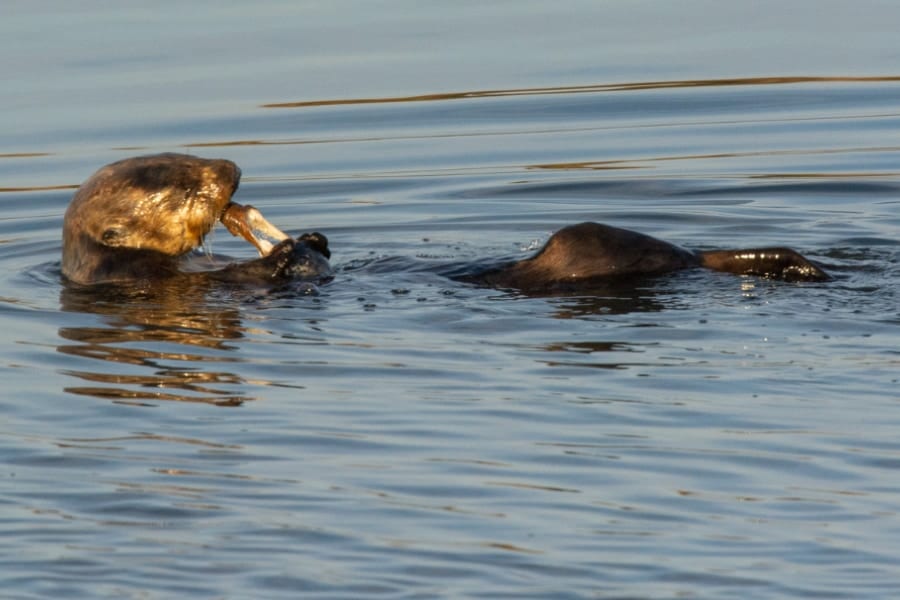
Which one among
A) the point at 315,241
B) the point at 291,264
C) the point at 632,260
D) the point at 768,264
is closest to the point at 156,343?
the point at 291,264

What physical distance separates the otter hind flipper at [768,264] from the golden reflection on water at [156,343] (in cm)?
211

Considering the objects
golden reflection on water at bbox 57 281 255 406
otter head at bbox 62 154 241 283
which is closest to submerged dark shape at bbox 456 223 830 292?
golden reflection on water at bbox 57 281 255 406

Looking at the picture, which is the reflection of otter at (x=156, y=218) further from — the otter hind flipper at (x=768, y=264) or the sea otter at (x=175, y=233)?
the otter hind flipper at (x=768, y=264)

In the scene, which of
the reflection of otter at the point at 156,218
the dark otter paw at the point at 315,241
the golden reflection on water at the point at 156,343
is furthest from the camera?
the reflection of otter at the point at 156,218

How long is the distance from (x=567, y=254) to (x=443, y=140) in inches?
199

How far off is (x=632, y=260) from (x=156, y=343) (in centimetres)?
207

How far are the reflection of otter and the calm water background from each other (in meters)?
0.31

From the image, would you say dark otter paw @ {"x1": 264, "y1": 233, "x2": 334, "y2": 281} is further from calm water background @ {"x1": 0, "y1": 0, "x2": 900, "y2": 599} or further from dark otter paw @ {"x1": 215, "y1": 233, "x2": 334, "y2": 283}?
calm water background @ {"x1": 0, "y1": 0, "x2": 900, "y2": 599}

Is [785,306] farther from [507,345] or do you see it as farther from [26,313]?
[26,313]

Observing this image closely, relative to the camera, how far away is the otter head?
8461 millimetres

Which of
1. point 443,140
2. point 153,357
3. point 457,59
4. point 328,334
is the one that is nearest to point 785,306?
point 328,334

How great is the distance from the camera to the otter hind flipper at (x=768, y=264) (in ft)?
25.0

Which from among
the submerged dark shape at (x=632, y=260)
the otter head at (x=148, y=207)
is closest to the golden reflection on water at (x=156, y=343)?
the otter head at (x=148, y=207)

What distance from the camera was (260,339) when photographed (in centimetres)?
733
